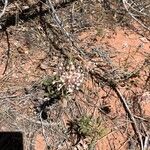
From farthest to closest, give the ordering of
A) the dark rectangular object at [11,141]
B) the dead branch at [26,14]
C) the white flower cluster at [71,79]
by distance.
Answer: the dead branch at [26,14], the white flower cluster at [71,79], the dark rectangular object at [11,141]

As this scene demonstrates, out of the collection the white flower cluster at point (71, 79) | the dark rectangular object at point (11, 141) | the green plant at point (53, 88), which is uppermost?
the white flower cluster at point (71, 79)

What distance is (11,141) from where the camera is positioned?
289 centimetres

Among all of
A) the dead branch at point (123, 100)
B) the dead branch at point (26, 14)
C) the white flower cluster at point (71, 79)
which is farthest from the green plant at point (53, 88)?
the dead branch at point (26, 14)

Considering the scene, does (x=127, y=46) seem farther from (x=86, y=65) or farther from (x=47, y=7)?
(x=47, y=7)

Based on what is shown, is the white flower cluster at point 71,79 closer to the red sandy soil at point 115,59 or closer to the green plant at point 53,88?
the green plant at point 53,88

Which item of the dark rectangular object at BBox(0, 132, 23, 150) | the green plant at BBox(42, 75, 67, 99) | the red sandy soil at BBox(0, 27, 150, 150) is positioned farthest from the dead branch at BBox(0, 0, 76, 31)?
the dark rectangular object at BBox(0, 132, 23, 150)

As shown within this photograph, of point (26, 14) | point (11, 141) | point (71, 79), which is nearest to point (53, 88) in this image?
point (71, 79)

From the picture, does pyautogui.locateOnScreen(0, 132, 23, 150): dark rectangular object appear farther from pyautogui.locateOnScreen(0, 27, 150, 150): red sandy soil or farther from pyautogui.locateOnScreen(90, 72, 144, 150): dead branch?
pyautogui.locateOnScreen(90, 72, 144, 150): dead branch

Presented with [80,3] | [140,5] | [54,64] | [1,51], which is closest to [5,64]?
[1,51]

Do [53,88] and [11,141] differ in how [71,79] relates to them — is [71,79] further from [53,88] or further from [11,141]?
[11,141]

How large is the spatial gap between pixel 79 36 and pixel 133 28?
0.46 metres

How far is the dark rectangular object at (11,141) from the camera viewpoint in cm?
287

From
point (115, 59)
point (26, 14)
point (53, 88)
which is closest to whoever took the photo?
point (53, 88)

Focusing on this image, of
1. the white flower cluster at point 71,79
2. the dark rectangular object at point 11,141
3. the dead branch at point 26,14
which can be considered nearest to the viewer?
the dark rectangular object at point 11,141
